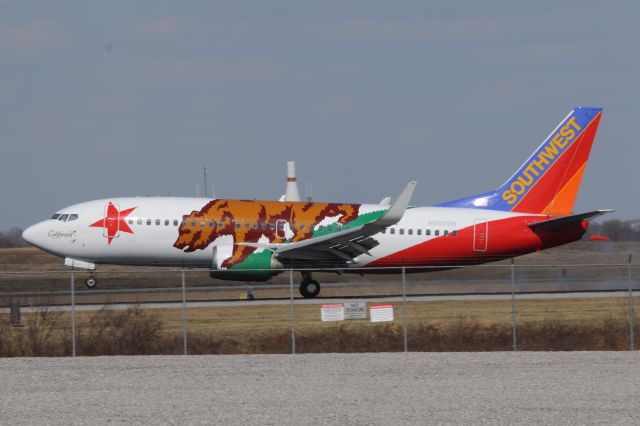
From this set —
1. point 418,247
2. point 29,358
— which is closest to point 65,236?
point 418,247

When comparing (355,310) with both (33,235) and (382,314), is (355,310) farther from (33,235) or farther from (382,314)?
(33,235)

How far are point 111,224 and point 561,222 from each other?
16104 millimetres

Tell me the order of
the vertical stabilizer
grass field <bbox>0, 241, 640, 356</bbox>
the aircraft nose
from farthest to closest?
the vertical stabilizer → the aircraft nose → grass field <bbox>0, 241, 640, 356</bbox>

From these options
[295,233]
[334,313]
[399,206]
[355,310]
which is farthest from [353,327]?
[295,233]

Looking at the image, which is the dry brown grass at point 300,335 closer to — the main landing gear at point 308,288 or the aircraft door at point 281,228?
the main landing gear at point 308,288

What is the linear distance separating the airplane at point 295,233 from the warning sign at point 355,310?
35.8 ft

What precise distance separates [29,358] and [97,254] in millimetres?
14775

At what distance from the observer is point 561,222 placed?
38.5 meters

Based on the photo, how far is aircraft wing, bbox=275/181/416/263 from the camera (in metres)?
35.2

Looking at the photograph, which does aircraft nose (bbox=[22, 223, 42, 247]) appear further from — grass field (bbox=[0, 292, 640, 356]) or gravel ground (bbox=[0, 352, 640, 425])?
gravel ground (bbox=[0, 352, 640, 425])

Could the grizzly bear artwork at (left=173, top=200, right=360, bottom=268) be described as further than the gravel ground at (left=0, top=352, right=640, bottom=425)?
Yes

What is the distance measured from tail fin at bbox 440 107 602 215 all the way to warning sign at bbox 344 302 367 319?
1795 centimetres

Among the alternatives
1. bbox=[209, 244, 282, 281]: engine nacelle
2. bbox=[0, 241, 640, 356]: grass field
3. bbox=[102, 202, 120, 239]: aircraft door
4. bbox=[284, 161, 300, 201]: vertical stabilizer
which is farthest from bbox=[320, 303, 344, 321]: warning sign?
bbox=[284, 161, 300, 201]: vertical stabilizer

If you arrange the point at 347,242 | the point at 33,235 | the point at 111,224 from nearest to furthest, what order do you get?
the point at 347,242 → the point at 111,224 → the point at 33,235
